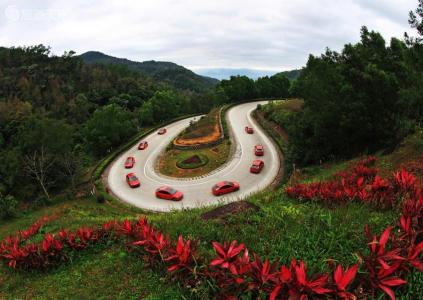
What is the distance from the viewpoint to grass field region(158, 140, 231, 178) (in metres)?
26.9

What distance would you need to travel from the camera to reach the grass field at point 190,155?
26.9 metres

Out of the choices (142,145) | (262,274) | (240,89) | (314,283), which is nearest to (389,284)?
(314,283)

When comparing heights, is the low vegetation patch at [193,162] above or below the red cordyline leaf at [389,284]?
below

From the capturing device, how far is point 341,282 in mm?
2920

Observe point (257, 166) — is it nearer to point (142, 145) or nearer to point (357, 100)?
point (357, 100)

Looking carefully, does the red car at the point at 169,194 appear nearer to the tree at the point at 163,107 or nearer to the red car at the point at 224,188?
the red car at the point at 224,188

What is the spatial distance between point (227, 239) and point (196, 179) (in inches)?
796

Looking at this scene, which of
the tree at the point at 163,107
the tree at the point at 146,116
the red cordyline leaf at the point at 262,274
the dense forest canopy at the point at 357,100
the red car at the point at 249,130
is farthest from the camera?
the tree at the point at 163,107

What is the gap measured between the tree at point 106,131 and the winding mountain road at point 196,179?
4.05m

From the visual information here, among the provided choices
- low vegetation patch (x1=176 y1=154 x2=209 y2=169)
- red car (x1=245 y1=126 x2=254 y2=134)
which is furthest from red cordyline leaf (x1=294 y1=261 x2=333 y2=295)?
red car (x1=245 y1=126 x2=254 y2=134)

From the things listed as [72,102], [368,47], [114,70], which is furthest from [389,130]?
[114,70]

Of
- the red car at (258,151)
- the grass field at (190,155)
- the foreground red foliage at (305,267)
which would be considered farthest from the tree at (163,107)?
the foreground red foliage at (305,267)

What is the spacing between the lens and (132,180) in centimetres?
2558

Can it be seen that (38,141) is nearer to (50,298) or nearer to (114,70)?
(50,298)
